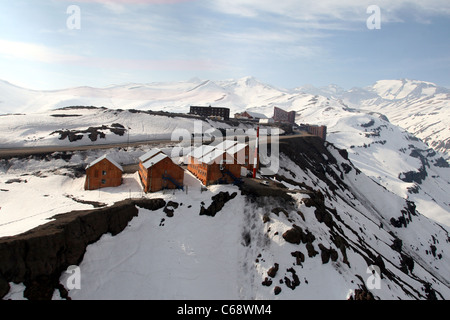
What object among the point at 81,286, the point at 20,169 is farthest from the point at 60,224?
the point at 20,169

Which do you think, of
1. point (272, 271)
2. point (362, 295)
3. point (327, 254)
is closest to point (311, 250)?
point (327, 254)

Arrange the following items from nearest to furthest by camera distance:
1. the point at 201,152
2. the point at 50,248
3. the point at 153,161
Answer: the point at 50,248
the point at 153,161
the point at 201,152

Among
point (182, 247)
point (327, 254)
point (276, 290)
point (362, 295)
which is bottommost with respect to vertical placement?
point (362, 295)

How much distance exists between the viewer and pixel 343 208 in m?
62.4

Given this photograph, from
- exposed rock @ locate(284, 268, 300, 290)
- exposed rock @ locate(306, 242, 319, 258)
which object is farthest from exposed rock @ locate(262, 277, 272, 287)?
exposed rock @ locate(306, 242, 319, 258)

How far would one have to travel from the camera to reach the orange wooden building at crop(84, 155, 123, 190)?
38.2m

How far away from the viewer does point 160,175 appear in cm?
3747

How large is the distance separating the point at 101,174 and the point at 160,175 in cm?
889

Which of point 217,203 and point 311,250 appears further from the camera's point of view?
point 217,203

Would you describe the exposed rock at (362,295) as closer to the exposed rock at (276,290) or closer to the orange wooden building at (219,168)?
the exposed rock at (276,290)

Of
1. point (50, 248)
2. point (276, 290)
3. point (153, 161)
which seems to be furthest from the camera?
point (153, 161)

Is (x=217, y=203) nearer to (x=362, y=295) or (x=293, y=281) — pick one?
(x=293, y=281)

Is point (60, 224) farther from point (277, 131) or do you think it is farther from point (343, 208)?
point (277, 131)
